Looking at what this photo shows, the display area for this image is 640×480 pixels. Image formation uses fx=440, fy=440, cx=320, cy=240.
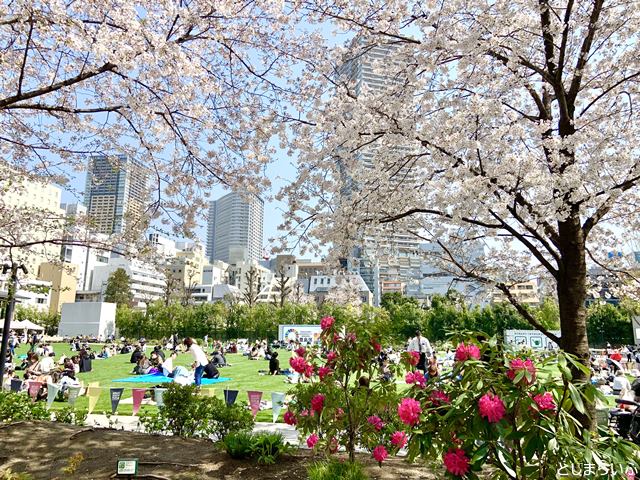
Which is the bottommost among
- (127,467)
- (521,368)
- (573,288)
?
(127,467)

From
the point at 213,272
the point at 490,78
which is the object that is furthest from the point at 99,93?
the point at 213,272

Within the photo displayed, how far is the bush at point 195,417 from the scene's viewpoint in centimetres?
614

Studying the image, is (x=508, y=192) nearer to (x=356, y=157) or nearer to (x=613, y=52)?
(x=356, y=157)

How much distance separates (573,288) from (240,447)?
4187mm

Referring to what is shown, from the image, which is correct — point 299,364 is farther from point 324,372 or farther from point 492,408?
point 492,408

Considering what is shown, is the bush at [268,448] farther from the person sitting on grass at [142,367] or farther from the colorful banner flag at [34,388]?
the person sitting on grass at [142,367]

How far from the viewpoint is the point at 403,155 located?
587cm

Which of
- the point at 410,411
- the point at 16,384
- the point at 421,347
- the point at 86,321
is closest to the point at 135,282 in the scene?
the point at 86,321

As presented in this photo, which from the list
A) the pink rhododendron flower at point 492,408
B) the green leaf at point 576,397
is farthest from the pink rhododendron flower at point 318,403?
the green leaf at point 576,397

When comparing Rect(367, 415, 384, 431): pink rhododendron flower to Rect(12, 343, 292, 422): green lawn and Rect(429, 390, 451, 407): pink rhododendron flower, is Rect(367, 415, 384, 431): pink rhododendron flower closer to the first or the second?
Rect(429, 390, 451, 407): pink rhododendron flower

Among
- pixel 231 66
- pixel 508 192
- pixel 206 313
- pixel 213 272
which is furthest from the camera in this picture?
pixel 213 272

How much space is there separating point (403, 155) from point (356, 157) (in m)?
0.69

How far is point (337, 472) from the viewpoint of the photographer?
163 inches

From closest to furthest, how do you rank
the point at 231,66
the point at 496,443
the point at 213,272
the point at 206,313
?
the point at 496,443
the point at 231,66
the point at 206,313
the point at 213,272
